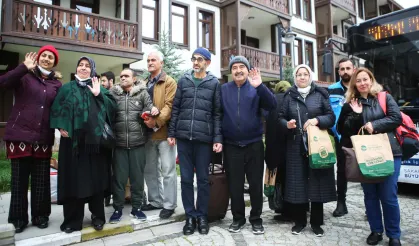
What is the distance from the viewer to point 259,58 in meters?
15.4

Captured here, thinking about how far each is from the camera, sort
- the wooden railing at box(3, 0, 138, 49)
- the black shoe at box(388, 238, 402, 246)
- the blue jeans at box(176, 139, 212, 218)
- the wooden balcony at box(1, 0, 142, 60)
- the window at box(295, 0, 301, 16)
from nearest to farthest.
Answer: the black shoe at box(388, 238, 402, 246), the blue jeans at box(176, 139, 212, 218), the wooden balcony at box(1, 0, 142, 60), the wooden railing at box(3, 0, 138, 49), the window at box(295, 0, 301, 16)

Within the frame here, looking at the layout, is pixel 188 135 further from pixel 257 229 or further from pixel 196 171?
pixel 257 229

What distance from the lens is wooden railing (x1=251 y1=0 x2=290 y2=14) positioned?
15.8 metres

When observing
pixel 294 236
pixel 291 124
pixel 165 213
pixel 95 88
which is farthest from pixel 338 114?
pixel 95 88

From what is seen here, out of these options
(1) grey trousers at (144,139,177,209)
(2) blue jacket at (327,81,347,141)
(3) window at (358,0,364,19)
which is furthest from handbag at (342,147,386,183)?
(3) window at (358,0,364,19)

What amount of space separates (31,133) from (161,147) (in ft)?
5.11

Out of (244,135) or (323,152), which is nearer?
(323,152)

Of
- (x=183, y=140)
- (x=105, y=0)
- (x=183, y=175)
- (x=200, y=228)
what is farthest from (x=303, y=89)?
(x=105, y=0)

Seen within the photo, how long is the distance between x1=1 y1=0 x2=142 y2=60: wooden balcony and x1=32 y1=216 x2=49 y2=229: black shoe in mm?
7108

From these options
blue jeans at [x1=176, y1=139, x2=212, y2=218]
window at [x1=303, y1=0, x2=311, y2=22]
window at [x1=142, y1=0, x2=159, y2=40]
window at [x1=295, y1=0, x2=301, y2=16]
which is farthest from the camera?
window at [x1=303, y1=0, x2=311, y2=22]

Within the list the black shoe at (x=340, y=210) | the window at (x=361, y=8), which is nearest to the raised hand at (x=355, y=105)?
the black shoe at (x=340, y=210)

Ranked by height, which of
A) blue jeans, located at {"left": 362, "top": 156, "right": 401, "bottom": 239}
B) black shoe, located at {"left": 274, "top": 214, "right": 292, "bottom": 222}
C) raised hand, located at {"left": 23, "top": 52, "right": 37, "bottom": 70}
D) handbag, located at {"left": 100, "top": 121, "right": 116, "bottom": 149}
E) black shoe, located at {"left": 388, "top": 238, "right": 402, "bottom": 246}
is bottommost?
black shoe, located at {"left": 274, "top": 214, "right": 292, "bottom": 222}

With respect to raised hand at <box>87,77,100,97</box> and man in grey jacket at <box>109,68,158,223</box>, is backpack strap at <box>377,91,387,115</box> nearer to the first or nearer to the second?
man in grey jacket at <box>109,68,158,223</box>

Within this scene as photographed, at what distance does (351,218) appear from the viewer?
408 centimetres
